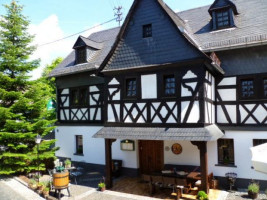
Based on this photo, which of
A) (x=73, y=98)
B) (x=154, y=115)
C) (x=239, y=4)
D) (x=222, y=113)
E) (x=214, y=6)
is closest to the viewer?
(x=154, y=115)

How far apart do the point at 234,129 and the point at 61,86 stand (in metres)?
12.3

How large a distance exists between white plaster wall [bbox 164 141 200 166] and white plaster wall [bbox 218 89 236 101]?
2915 millimetres

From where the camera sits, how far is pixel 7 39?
14102 millimetres

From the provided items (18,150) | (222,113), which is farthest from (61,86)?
(222,113)

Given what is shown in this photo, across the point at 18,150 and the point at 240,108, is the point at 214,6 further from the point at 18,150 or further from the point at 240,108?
the point at 18,150

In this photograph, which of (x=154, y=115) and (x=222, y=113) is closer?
(x=154, y=115)

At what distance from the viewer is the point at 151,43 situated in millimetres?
11438

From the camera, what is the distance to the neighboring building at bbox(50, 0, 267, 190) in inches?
409

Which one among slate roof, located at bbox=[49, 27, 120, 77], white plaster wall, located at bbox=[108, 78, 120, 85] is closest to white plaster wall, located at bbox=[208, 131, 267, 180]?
white plaster wall, located at bbox=[108, 78, 120, 85]

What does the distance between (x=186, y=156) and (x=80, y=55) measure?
10018mm

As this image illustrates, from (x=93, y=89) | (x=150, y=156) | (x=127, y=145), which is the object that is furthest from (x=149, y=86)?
(x=93, y=89)

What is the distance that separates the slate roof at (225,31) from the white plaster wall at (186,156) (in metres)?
4.98

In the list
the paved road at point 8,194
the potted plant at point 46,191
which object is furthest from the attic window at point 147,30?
the paved road at point 8,194

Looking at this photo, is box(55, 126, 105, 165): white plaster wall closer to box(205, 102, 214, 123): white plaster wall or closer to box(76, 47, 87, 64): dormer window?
box(76, 47, 87, 64): dormer window
